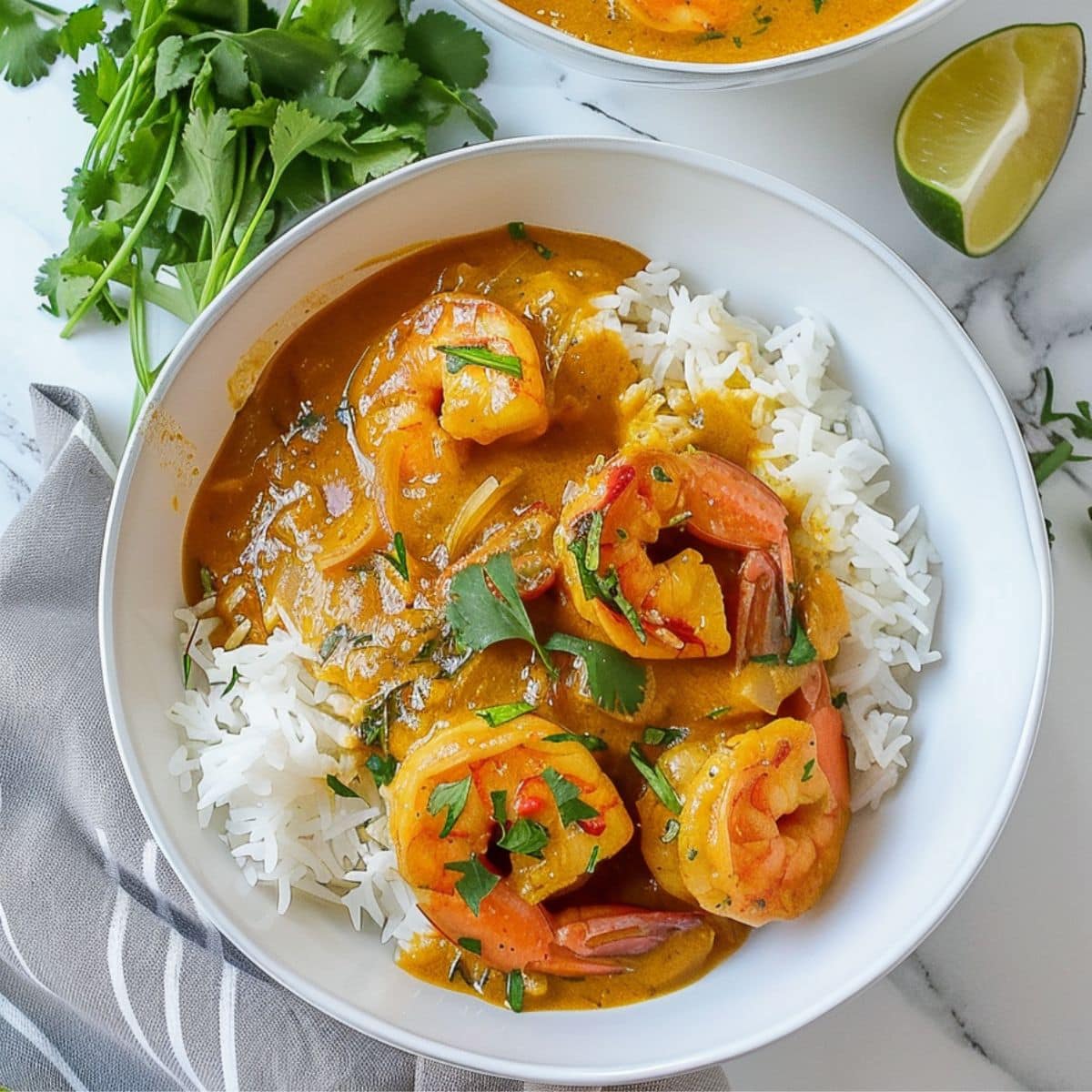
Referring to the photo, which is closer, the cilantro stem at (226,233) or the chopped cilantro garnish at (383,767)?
the chopped cilantro garnish at (383,767)

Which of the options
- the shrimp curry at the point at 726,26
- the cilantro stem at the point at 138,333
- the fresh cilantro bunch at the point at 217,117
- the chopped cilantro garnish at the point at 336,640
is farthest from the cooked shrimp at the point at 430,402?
the shrimp curry at the point at 726,26

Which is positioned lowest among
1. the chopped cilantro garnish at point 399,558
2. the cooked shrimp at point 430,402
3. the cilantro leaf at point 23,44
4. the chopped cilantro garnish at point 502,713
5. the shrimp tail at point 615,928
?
the shrimp tail at point 615,928

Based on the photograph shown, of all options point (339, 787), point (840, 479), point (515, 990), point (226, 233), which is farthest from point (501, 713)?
point (226, 233)

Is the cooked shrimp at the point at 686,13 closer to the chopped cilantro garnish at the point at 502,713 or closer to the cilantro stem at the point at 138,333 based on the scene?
the cilantro stem at the point at 138,333

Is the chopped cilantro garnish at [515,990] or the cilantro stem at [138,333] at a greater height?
the cilantro stem at [138,333]

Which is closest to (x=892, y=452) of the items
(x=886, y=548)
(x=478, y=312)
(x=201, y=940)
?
(x=886, y=548)

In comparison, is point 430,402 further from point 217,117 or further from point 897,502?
point 897,502

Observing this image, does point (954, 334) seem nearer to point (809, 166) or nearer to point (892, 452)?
point (892, 452)
